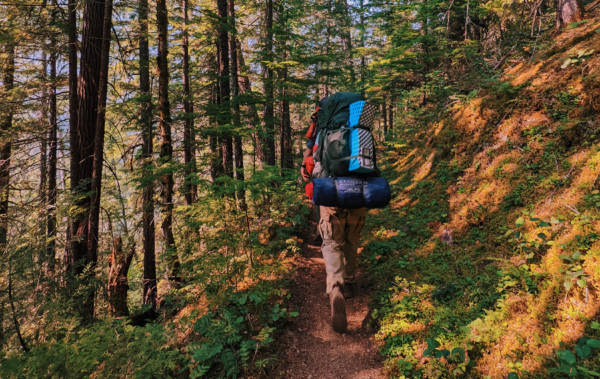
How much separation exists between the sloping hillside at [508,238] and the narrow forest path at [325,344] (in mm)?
256

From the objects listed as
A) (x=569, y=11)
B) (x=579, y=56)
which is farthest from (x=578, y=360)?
(x=569, y=11)

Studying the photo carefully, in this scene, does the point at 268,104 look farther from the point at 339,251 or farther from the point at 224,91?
the point at 339,251

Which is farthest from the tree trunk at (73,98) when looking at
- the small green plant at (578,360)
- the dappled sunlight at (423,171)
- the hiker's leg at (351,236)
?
the dappled sunlight at (423,171)

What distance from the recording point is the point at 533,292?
274cm

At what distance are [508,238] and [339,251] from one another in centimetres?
245

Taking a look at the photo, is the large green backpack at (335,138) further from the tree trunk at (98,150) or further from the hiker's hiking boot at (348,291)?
the tree trunk at (98,150)

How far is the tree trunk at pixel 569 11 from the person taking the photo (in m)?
5.61

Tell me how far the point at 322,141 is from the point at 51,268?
4.81 meters

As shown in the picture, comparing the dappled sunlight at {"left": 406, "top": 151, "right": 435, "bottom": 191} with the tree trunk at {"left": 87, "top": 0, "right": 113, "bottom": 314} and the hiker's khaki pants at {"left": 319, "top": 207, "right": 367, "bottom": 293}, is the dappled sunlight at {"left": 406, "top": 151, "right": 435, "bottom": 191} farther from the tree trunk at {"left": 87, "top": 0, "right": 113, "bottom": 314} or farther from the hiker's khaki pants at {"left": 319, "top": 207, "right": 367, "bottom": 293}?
the tree trunk at {"left": 87, "top": 0, "right": 113, "bottom": 314}

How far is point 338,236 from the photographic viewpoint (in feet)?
13.0

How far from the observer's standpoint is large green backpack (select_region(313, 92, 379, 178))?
372 centimetres

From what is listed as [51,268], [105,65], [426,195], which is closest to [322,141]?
[426,195]

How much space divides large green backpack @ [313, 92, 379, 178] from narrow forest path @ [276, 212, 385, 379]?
7.13 feet

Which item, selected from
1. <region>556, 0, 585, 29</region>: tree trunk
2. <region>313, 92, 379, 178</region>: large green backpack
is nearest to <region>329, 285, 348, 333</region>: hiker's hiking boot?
<region>313, 92, 379, 178</region>: large green backpack
